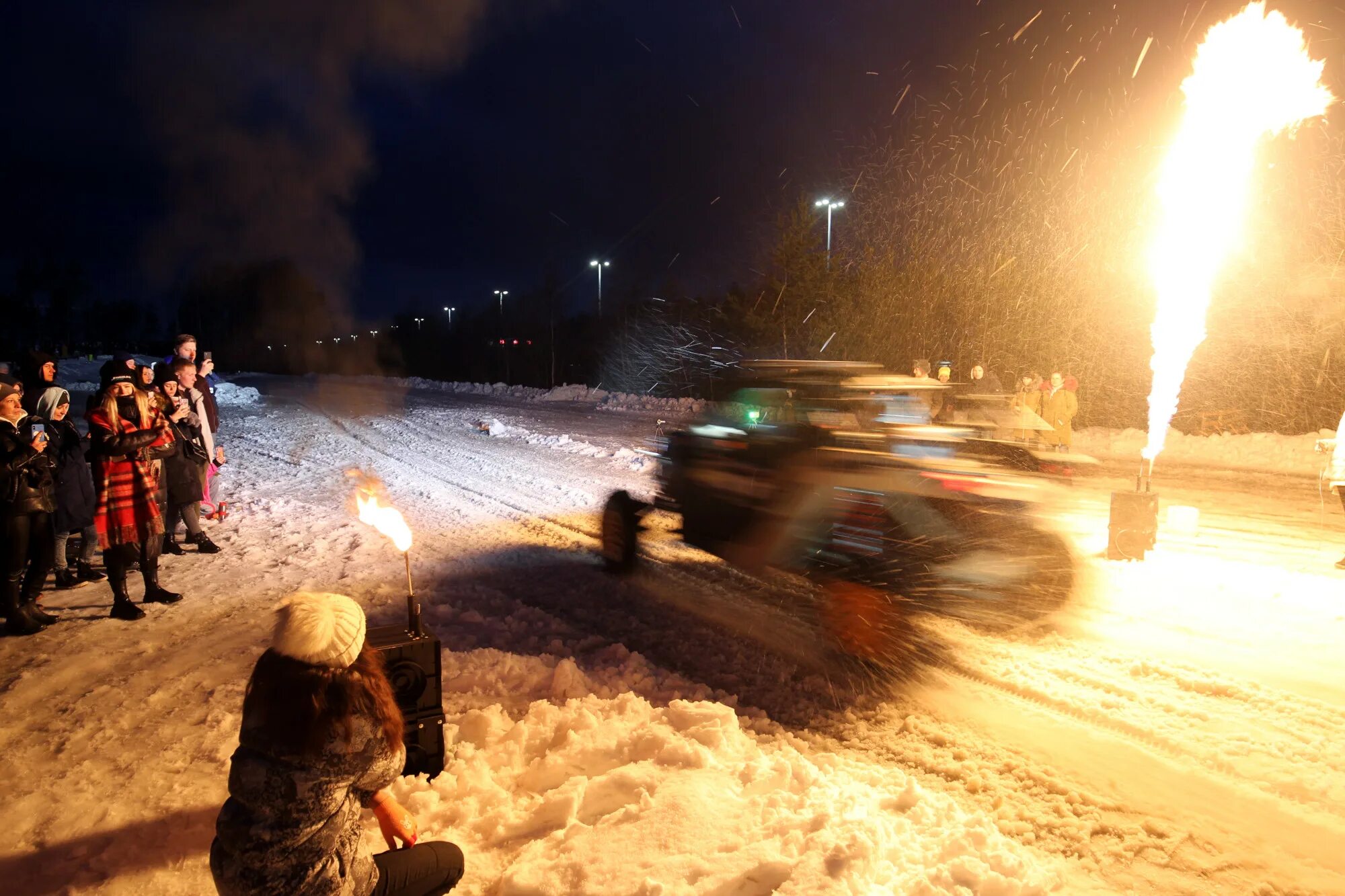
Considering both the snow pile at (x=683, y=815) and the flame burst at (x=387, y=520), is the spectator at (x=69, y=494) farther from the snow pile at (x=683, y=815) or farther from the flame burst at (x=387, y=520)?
the snow pile at (x=683, y=815)

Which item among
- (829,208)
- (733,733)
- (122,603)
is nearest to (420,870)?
(733,733)

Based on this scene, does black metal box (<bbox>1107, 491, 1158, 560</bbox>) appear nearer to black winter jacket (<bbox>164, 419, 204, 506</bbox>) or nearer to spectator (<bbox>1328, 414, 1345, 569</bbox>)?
spectator (<bbox>1328, 414, 1345, 569</bbox>)

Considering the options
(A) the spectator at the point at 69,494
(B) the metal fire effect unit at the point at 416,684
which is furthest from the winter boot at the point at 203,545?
(B) the metal fire effect unit at the point at 416,684

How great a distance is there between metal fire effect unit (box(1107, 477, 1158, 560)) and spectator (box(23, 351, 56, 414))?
9.57 meters

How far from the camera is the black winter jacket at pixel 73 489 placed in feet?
19.5

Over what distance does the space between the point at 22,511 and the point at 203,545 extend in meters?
2.43

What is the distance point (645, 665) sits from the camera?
5.00 m

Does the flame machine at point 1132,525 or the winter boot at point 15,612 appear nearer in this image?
the winter boot at point 15,612

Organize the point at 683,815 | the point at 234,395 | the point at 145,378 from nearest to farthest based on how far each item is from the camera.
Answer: the point at 683,815
the point at 145,378
the point at 234,395

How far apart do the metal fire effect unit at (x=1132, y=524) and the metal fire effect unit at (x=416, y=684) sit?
6.72 metres

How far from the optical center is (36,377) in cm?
607

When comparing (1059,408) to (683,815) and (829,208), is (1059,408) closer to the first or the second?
(683,815)

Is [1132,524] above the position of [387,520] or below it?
below

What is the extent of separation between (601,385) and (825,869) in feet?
111
